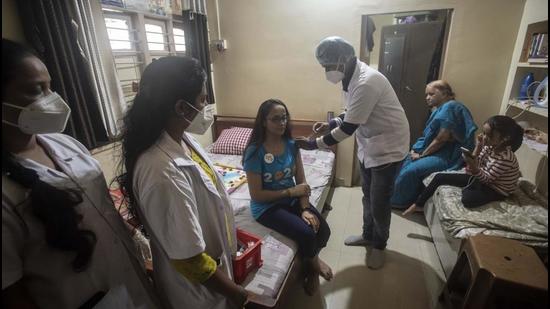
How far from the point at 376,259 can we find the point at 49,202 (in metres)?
1.92

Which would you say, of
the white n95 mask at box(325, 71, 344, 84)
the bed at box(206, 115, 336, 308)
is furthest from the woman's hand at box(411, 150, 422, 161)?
the white n95 mask at box(325, 71, 344, 84)

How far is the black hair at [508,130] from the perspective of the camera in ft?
2.30

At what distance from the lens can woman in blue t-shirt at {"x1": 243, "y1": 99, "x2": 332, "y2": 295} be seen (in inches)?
62.4

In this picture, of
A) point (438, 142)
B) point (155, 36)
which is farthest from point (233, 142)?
point (438, 142)

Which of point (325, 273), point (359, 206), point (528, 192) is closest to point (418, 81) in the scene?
point (359, 206)

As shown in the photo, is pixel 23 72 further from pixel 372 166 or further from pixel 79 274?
pixel 372 166

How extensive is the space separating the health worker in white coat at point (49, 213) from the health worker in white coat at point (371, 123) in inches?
47.7

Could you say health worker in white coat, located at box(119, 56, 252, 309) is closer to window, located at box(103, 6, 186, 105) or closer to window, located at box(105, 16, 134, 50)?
window, located at box(103, 6, 186, 105)

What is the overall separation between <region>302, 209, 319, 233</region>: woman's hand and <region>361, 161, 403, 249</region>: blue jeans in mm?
458

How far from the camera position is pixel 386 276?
74.0 inches

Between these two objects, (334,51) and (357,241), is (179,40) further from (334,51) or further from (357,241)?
(357,241)

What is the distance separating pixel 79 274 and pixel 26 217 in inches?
9.1

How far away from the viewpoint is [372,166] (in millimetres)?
1765

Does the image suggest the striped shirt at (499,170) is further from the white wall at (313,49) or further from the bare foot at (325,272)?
the white wall at (313,49)
